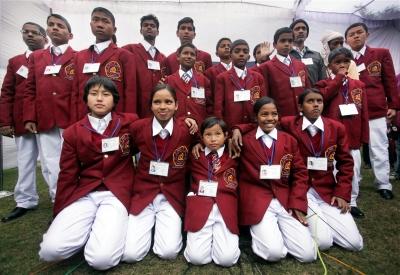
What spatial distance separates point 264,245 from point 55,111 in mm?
2557

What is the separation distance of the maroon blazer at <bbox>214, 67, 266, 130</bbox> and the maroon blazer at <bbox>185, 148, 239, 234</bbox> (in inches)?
25.5

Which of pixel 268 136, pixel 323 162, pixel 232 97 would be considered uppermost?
pixel 232 97

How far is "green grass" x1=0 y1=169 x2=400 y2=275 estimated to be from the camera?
7.12ft

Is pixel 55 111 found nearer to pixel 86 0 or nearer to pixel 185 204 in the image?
pixel 185 204

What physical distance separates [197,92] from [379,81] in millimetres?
2359

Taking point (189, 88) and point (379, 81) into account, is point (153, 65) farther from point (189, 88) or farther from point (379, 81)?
point (379, 81)

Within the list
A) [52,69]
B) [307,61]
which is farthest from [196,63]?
[52,69]

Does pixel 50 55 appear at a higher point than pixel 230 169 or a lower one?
higher

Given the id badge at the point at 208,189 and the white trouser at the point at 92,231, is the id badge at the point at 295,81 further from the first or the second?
the white trouser at the point at 92,231

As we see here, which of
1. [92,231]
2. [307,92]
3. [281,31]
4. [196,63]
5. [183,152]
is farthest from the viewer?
[196,63]

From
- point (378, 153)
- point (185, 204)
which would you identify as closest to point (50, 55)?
point (185, 204)

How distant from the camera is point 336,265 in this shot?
2.22m

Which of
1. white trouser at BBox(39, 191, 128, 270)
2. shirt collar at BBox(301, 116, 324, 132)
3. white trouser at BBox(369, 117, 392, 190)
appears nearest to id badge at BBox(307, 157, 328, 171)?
shirt collar at BBox(301, 116, 324, 132)

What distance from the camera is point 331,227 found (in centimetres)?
252
